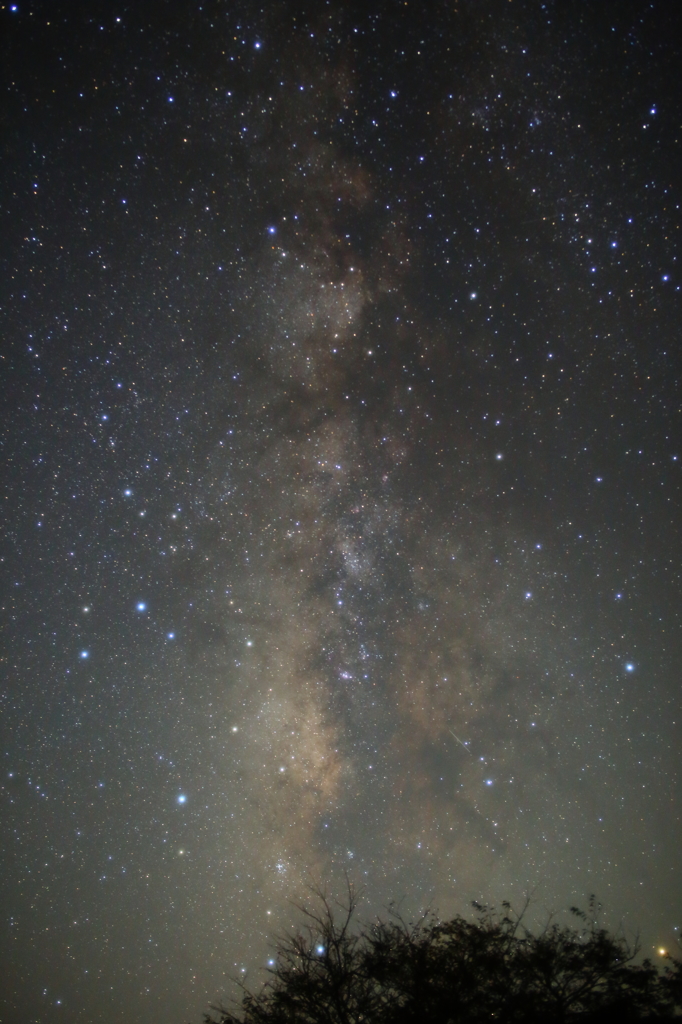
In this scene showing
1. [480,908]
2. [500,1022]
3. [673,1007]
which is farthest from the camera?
[480,908]

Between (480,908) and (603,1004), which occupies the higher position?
(480,908)

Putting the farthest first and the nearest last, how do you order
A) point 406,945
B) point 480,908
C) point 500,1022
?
point 480,908, point 406,945, point 500,1022

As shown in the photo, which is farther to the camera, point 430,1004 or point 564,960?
point 564,960

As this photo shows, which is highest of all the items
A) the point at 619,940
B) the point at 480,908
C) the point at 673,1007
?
the point at 480,908

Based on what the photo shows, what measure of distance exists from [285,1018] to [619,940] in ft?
21.2

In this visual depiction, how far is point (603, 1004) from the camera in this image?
9.02 meters

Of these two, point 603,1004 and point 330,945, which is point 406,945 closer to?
point 330,945

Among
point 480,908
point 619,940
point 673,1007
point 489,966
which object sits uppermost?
point 480,908

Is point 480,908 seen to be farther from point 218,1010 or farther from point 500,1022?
point 218,1010

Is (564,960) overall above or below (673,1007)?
above

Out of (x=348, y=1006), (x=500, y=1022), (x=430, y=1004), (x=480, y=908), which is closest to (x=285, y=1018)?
(x=348, y=1006)

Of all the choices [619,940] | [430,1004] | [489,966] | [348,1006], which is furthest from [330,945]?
[619,940]

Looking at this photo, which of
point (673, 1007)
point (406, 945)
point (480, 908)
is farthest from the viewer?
point (480, 908)

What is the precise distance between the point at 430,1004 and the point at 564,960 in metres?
2.81
